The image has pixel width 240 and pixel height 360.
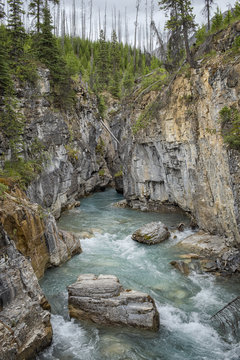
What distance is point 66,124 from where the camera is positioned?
23062 millimetres

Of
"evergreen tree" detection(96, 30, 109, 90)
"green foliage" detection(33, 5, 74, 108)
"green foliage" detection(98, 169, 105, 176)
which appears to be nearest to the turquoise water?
"green foliage" detection(33, 5, 74, 108)

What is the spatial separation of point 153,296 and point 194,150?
9.40 meters

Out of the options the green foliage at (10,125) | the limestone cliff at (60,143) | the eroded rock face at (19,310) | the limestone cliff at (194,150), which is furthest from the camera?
the limestone cliff at (60,143)

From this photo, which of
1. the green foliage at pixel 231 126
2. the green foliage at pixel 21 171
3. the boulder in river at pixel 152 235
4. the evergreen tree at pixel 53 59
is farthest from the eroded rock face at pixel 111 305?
the evergreen tree at pixel 53 59

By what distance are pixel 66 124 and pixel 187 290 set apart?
17661 millimetres

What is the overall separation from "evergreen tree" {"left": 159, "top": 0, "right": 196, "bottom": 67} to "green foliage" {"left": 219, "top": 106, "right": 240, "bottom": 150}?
5707 mm

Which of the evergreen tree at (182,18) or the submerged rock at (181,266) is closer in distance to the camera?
the submerged rock at (181,266)

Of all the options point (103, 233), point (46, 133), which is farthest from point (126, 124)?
point (103, 233)

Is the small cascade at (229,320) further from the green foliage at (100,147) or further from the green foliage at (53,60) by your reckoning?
the green foliage at (100,147)

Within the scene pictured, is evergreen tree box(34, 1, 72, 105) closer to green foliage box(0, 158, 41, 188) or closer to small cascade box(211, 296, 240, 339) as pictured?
green foliage box(0, 158, 41, 188)

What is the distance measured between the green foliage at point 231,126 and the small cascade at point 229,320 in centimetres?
620

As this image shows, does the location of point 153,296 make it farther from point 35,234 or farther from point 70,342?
point 35,234

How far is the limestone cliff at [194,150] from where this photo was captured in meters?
12.5

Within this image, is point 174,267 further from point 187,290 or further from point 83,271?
point 83,271
